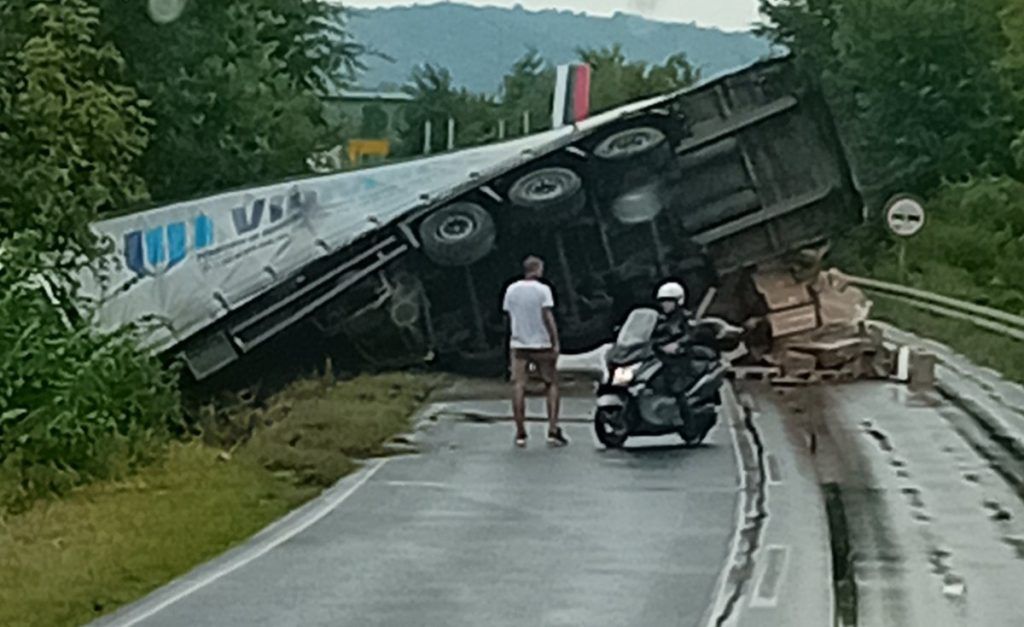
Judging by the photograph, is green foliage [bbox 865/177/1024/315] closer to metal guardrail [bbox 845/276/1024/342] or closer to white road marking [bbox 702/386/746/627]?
metal guardrail [bbox 845/276/1024/342]

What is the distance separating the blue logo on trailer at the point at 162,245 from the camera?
28125 mm

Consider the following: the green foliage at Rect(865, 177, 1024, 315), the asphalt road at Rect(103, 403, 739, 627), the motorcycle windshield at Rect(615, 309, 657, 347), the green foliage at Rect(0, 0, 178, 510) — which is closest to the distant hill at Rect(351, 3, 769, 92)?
the green foliage at Rect(865, 177, 1024, 315)

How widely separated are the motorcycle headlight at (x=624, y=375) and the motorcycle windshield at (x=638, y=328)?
1.26 feet

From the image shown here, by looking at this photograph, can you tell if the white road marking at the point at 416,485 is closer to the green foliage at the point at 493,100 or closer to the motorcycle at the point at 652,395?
the motorcycle at the point at 652,395

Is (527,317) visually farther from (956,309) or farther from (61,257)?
(956,309)

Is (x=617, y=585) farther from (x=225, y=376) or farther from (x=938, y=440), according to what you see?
(x=225, y=376)

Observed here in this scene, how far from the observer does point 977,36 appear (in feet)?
190

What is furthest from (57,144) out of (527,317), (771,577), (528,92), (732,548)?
(528,92)

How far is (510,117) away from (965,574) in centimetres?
7424

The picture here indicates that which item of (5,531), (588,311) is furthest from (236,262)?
(5,531)

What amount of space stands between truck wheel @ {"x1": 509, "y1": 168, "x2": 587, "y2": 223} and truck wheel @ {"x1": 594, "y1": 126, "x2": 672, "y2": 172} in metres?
0.48

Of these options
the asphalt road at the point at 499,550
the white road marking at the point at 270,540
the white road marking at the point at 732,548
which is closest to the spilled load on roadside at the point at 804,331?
the white road marking at the point at 732,548

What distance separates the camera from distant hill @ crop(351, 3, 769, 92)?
10150cm

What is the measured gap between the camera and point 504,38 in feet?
391
